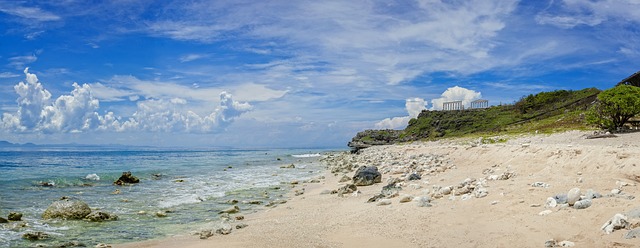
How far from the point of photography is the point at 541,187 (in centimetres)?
1112

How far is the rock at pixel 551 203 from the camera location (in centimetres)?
901

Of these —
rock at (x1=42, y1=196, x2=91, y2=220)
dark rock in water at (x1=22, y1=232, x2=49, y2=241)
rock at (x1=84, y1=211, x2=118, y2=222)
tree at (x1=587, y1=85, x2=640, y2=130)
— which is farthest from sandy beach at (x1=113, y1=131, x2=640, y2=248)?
tree at (x1=587, y1=85, x2=640, y2=130)

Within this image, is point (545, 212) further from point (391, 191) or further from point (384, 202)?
point (391, 191)

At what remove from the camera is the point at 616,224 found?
6977mm

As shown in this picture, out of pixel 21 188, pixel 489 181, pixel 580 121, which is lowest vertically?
pixel 21 188

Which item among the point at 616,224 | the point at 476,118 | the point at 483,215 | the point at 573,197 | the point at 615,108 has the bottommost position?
the point at 483,215

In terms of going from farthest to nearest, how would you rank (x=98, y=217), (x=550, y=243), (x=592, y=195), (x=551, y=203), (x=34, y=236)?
(x=98, y=217) → (x=34, y=236) → (x=551, y=203) → (x=592, y=195) → (x=550, y=243)

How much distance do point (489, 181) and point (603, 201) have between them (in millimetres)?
5529

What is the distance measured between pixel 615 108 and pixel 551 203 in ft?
103

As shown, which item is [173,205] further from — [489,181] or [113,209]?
[489,181]

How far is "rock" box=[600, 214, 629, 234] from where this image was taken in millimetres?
6943

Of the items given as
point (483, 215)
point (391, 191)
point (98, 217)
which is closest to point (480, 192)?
point (483, 215)

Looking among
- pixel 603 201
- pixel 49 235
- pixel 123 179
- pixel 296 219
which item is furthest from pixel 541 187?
pixel 123 179

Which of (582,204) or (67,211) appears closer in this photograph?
(582,204)
